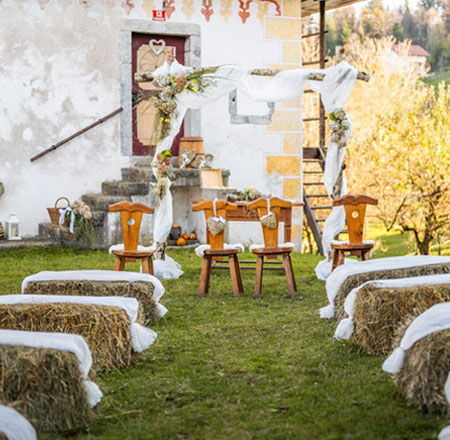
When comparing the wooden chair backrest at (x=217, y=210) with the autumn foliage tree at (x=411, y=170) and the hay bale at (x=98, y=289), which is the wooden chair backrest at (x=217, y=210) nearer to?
the hay bale at (x=98, y=289)

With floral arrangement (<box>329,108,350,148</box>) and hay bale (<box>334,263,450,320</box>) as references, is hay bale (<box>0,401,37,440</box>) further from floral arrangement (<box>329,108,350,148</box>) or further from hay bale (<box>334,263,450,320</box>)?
floral arrangement (<box>329,108,350,148</box>)

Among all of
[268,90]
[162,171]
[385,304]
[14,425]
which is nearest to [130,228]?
[162,171]

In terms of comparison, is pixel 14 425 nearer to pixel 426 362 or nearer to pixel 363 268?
pixel 426 362

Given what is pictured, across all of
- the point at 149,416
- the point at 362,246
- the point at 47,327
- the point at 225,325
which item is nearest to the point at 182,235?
the point at 362,246

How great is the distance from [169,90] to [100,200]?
95.0 inches

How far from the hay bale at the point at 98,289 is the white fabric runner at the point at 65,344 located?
1.45 metres

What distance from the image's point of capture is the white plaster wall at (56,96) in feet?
30.4

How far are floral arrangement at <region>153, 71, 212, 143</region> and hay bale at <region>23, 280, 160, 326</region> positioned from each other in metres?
2.82

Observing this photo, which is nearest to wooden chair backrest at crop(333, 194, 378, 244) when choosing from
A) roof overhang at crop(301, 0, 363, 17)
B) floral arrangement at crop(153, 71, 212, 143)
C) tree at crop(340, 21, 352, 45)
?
floral arrangement at crop(153, 71, 212, 143)

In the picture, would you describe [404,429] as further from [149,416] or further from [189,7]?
[189,7]

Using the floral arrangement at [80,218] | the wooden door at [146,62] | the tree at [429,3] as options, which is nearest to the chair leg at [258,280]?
the floral arrangement at [80,218]

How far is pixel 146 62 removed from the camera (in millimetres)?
9891

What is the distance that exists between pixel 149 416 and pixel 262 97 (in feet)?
15.4

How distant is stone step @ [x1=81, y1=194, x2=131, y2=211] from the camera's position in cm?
903
